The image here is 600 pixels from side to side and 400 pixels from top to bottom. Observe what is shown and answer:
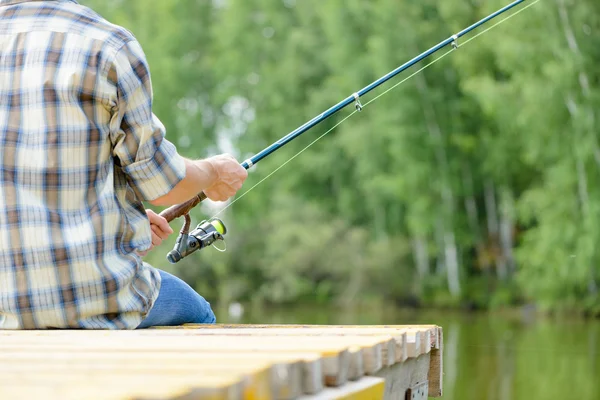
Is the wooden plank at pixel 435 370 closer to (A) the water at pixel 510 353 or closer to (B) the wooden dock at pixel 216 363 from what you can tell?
(B) the wooden dock at pixel 216 363

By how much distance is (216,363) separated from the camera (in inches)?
47.6

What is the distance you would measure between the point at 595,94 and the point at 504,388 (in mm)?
7298

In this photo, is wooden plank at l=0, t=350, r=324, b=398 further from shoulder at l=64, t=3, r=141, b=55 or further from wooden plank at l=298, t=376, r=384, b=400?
shoulder at l=64, t=3, r=141, b=55

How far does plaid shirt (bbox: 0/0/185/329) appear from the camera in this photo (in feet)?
5.89

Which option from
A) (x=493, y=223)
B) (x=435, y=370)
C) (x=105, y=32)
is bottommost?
(x=435, y=370)

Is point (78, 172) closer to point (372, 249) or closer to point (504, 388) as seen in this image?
point (504, 388)

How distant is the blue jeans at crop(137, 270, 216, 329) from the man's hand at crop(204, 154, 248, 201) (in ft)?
0.74

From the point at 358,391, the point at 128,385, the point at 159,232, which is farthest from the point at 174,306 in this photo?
the point at 128,385

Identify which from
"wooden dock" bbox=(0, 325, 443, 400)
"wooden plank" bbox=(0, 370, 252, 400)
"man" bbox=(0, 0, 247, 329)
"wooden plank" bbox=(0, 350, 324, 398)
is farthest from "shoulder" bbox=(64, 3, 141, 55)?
"wooden plank" bbox=(0, 370, 252, 400)

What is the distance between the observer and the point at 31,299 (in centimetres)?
181

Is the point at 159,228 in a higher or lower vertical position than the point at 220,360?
higher

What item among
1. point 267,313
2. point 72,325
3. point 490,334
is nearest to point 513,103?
point 490,334

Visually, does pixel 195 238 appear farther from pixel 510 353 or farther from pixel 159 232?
pixel 510 353

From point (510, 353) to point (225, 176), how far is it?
8227 mm
